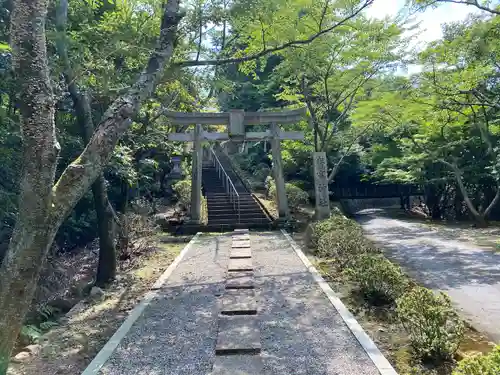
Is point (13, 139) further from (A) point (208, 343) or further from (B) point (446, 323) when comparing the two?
(B) point (446, 323)

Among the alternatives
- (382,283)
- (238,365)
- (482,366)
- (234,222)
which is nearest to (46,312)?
(238,365)

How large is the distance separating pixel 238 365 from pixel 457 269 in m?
5.91

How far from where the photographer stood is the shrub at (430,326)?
3714 millimetres

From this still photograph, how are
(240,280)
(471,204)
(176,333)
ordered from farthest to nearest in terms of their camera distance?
(471,204) → (240,280) → (176,333)

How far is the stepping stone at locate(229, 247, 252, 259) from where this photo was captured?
862cm

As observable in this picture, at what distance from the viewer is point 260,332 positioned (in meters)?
4.38

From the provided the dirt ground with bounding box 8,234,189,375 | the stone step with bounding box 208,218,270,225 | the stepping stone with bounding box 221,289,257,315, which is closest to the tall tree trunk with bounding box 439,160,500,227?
the stone step with bounding box 208,218,270,225

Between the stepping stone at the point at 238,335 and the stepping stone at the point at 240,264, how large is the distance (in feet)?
8.46

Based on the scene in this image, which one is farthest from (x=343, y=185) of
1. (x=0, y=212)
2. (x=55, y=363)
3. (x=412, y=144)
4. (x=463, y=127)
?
(x=55, y=363)

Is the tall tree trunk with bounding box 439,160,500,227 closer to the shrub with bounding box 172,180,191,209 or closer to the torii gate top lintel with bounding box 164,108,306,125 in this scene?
the torii gate top lintel with bounding box 164,108,306,125

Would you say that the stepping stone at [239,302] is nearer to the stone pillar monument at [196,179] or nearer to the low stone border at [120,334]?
the low stone border at [120,334]

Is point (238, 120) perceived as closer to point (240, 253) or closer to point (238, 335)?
point (240, 253)

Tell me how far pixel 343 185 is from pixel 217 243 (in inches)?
587

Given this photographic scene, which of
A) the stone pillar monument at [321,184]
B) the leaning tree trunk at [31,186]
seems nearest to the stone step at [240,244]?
the stone pillar monument at [321,184]
